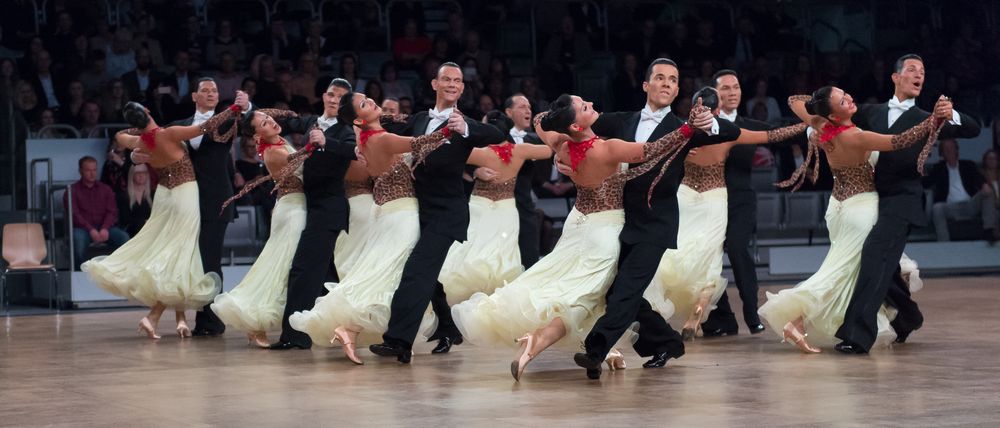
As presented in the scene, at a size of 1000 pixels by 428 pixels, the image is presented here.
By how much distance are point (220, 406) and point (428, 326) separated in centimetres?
216

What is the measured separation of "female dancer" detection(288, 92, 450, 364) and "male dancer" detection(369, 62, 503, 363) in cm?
8

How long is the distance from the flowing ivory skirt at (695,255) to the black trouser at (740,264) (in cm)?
28

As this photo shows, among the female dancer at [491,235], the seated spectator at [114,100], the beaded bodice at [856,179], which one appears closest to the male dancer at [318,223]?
the female dancer at [491,235]

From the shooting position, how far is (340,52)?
52.3 feet

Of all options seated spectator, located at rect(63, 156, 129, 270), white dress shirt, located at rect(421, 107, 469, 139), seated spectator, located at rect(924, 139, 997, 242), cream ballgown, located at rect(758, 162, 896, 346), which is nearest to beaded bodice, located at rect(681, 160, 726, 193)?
cream ballgown, located at rect(758, 162, 896, 346)

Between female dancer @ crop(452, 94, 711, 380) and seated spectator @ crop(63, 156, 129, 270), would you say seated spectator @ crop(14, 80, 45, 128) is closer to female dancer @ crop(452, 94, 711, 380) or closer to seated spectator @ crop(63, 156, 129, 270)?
seated spectator @ crop(63, 156, 129, 270)

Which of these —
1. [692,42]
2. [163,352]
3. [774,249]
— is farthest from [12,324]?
[692,42]

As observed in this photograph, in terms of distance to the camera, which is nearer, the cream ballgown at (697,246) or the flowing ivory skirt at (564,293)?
the flowing ivory skirt at (564,293)

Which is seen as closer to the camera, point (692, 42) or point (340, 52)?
point (340, 52)

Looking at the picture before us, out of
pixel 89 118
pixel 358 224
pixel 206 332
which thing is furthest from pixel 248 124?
pixel 89 118

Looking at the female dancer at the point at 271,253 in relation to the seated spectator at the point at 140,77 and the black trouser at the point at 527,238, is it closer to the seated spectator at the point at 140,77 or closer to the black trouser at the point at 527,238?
the black trouser at the point at 527,238

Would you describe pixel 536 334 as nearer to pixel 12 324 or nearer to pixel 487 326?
pixel 487 326

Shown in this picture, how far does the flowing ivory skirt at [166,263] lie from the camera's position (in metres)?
9.81

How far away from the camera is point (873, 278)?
8133 millimetres
